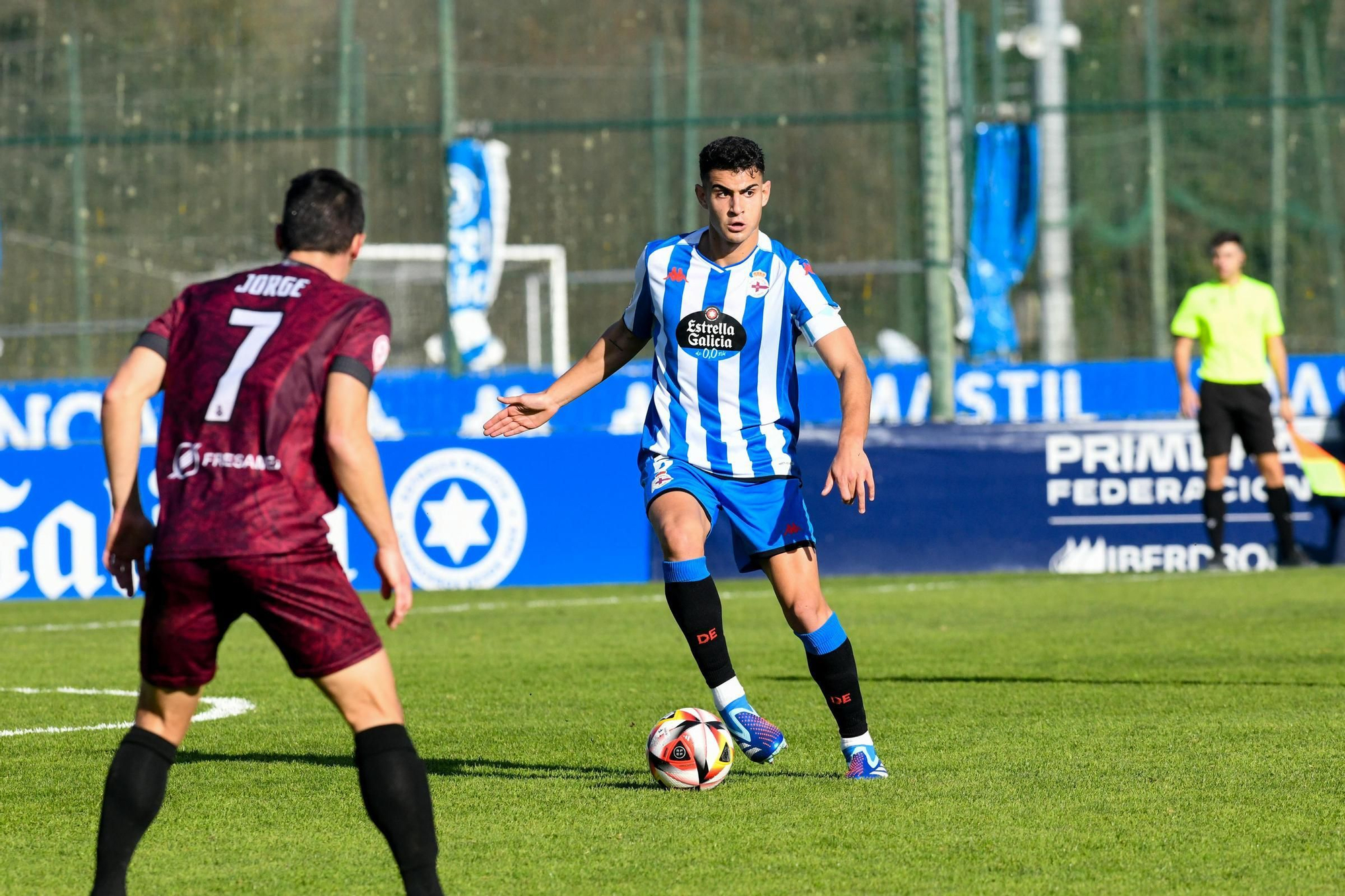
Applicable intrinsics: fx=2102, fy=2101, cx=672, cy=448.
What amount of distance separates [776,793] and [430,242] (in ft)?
55.9

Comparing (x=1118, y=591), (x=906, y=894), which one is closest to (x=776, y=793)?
(x=906, y=894)

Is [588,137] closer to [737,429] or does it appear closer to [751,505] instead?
[737,429]

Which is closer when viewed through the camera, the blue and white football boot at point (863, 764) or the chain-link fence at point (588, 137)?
the blue and white football boot at point (863, 764)

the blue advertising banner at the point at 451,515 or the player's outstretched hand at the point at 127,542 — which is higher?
the player's outstretched hand at the point at 127,542

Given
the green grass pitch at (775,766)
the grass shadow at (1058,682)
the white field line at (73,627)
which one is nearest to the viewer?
the green grass pitch at (775,766)

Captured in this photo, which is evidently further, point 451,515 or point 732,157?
point 451,515

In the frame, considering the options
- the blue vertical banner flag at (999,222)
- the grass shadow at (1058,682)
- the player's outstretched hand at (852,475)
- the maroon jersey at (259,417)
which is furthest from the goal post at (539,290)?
the maroon jersey at (259,417)

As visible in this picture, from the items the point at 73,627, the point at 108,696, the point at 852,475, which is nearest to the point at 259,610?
the point at 852,475

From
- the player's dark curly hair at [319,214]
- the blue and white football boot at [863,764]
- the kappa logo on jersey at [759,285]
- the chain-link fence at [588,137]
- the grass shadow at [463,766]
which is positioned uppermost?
the chain-link fence at [588,137]

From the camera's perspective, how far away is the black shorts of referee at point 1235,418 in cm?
1405

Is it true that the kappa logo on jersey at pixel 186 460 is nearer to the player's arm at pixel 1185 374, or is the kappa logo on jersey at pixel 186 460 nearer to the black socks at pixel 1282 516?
the player's arm at pixel 1185 374

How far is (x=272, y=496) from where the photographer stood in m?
4.38

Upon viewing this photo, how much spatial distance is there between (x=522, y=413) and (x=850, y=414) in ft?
3.42

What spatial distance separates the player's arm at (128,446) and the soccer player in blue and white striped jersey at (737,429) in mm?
1947
